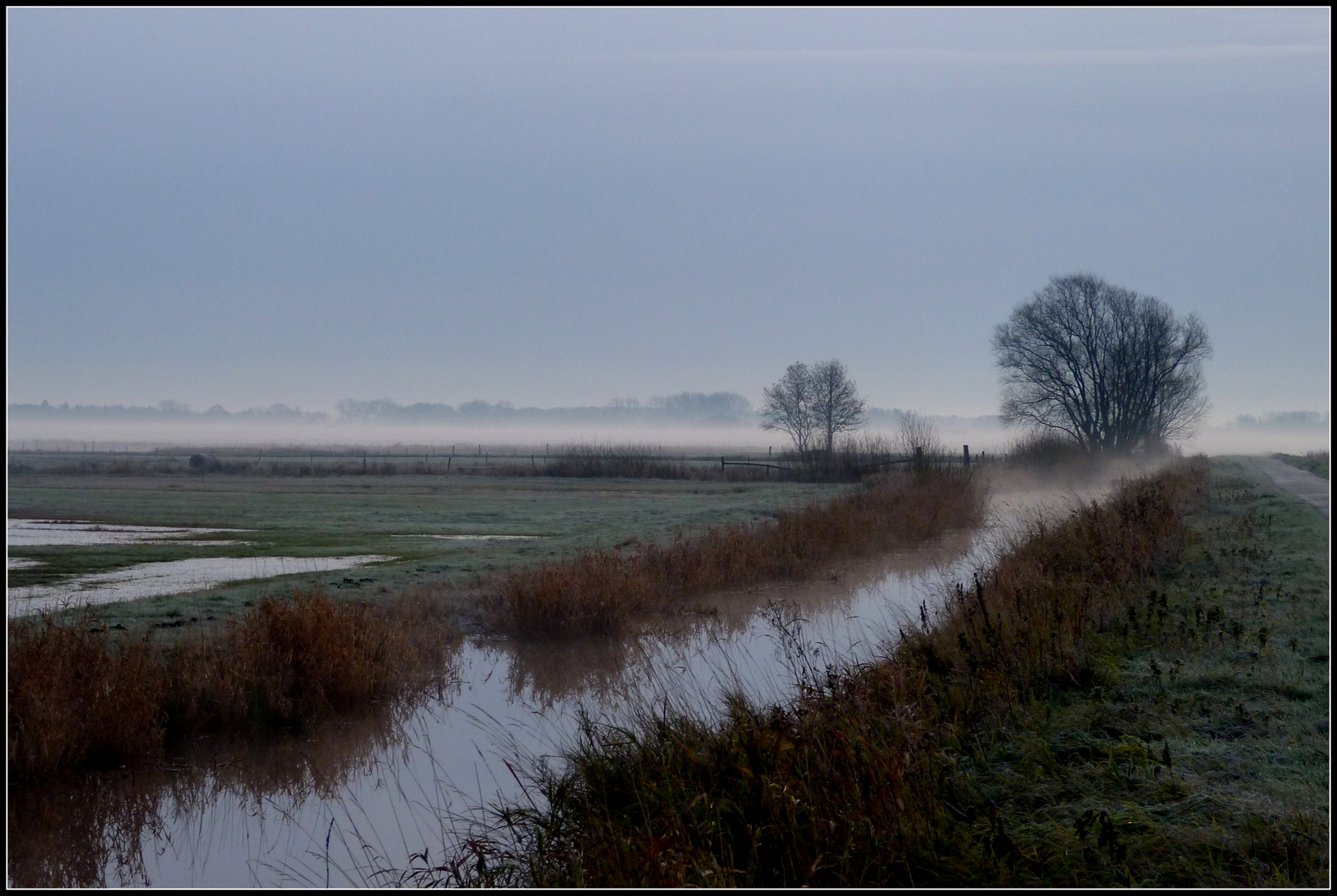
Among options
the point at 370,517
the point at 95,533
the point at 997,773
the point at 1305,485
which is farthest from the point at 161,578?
the point at 1305,485

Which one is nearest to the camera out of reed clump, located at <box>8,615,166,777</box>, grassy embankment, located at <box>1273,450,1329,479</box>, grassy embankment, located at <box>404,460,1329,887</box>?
grassy embankment, located at <box>404,460,1329,887</box>

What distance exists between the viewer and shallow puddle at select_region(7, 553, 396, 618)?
517 inches

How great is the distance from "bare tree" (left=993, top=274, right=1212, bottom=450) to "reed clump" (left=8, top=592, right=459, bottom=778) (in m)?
47.1

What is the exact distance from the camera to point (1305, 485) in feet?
90.4

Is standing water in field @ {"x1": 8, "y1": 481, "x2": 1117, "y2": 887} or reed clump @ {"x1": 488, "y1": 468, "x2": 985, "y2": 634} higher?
reed clump @ {"x1": 488, "y1": 468, "x2": 985, "y2": 634}

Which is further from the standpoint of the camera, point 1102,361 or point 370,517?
point 1102,361

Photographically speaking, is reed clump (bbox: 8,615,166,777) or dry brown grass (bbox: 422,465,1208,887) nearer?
dry brown grass (bbox: 422,465,1208,887)

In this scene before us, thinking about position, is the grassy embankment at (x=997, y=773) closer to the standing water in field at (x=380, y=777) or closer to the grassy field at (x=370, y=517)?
the standing water in field at (x=380, y=777)

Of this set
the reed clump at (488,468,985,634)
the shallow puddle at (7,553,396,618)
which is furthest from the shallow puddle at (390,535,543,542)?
the reed clump at (488,468,985,634)

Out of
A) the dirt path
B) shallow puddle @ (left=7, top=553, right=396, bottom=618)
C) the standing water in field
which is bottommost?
the standing water in field

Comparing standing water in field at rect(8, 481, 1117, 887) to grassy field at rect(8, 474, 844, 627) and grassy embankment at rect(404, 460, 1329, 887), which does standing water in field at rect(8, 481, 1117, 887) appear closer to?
grassy embankment at rect(404, 460, 1329, 887)

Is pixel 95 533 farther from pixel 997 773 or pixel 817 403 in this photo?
pixel 817 403

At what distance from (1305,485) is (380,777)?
29.4 meters

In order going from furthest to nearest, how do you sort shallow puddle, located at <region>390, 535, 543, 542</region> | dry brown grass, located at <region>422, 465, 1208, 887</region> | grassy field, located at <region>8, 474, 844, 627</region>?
shallow puddle, located at <region>390, 535, 543, 542</region> < grassy field, located at <region>8, 474, 844, 627</region> < dry brown grass, located at <region>422, 465, 1208, 887</region>
